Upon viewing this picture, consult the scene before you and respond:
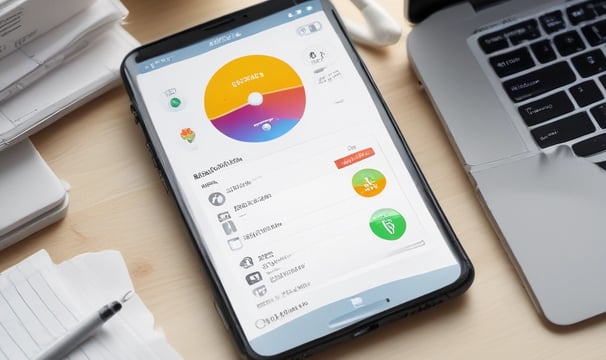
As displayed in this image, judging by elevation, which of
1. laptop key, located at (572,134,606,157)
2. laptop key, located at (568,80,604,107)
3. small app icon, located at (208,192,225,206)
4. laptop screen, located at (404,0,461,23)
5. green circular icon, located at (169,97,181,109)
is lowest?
laptop key, located at (572,134,606,157)

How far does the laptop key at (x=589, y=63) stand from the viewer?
63cm

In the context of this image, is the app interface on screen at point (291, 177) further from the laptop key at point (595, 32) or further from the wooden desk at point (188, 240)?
the laptop key at point (595, 32)

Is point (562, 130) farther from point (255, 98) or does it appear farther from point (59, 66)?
point (59, 66)

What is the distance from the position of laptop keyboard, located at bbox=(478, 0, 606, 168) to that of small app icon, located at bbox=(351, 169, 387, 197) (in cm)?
12

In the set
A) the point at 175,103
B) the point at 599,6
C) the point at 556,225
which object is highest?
the point at 175,103

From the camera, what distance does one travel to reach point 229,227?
58 cm

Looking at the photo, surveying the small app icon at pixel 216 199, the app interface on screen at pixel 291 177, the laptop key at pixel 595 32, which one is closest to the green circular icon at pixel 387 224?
the app interface on screen at pixel 291 177

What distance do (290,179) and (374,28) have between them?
16 cm

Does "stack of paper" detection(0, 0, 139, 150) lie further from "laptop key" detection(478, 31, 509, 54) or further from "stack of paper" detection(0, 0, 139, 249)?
"laptop key" detection(478, 31, 509, 54)

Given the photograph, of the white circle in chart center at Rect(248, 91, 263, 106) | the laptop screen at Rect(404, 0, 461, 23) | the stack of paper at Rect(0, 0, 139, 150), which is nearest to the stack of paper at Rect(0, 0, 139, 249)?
the stack of paper at Rect(0, 0, 139, 150)

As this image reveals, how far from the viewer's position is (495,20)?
0.65 m

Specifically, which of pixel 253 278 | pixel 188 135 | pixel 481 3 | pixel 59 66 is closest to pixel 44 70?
pixel 59 66

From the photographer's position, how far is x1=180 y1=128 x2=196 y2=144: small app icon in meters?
0.60

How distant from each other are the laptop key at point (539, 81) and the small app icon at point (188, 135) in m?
0.24
